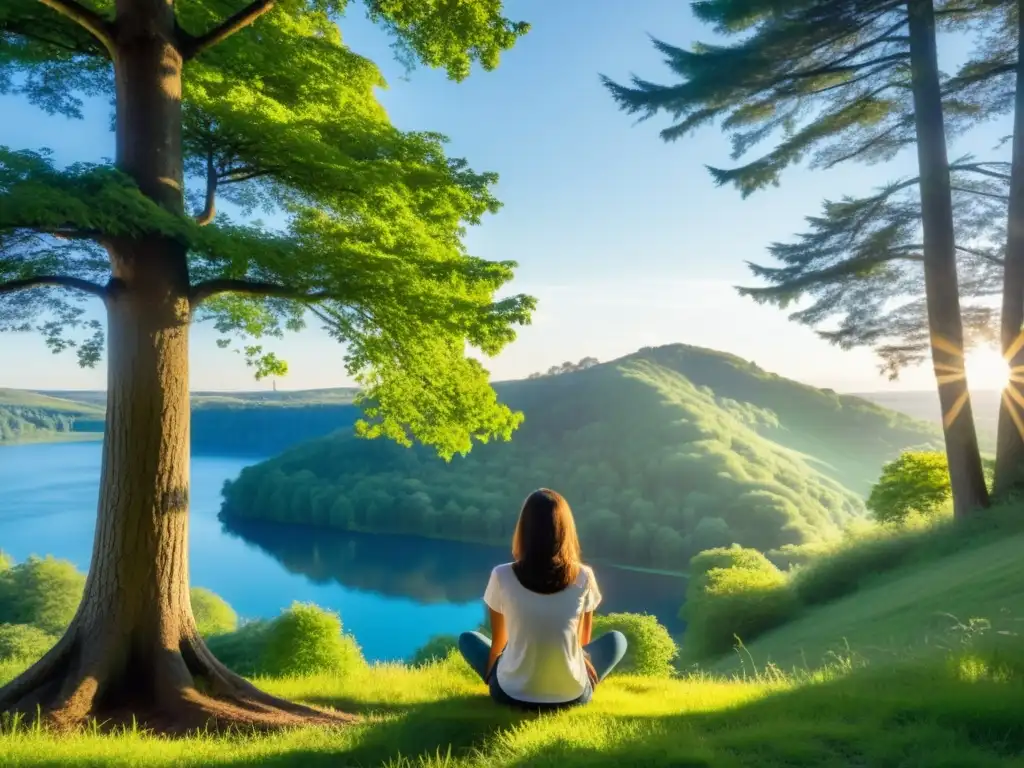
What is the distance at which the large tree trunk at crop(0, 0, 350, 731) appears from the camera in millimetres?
5047

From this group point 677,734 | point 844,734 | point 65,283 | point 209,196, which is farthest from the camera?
point 209,196

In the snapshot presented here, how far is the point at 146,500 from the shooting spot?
5.20 metres

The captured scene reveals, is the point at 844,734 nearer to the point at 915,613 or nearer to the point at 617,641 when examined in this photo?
the point at 617,641

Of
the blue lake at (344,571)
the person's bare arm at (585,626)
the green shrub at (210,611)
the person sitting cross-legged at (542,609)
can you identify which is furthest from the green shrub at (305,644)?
the blue lake at (344,571)

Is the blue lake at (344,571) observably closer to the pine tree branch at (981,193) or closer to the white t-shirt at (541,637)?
the pine tree branch at (981,193)

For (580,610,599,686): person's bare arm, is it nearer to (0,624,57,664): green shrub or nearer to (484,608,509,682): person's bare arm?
(484,608,509,682): person's bare arm

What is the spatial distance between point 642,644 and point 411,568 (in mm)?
47020

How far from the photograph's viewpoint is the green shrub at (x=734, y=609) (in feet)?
43.9

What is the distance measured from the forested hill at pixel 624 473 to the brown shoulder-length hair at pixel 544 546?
53.6m

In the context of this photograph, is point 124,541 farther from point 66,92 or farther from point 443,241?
point 66,92

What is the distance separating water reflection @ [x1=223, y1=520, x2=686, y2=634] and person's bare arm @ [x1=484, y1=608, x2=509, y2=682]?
40.2m

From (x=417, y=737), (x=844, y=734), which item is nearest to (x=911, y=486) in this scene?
(x=844, y=734)

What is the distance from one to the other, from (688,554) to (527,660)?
54.5 metres

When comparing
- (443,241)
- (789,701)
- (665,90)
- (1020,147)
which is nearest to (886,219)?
(1020,147)
